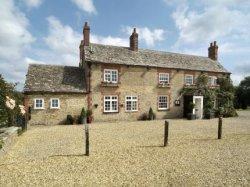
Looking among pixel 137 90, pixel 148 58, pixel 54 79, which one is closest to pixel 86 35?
pixel 54 79

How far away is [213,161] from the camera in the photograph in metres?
9.78

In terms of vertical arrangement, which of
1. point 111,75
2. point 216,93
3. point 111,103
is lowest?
point 111,103

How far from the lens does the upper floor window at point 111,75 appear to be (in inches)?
996

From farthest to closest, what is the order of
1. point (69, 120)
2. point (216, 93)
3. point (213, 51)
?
point (213, 51), point (216, 93), point (69, 120)

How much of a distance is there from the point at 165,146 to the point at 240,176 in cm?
463

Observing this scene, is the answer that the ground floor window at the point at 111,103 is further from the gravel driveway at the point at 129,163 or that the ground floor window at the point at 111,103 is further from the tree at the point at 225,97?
the tree at the point at 225,97

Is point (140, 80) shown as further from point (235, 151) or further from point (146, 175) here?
point (146, 175)

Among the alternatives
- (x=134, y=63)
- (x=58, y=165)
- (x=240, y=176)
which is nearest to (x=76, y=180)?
(x=58, y=165)

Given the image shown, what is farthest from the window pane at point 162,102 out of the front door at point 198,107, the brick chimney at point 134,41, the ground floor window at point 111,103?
the brick chimney at point 134,41

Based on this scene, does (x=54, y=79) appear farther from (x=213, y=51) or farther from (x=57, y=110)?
(x=213, y=51)

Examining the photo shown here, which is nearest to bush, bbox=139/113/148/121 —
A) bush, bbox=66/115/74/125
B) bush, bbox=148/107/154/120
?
bush, bbox=148/107/154/120

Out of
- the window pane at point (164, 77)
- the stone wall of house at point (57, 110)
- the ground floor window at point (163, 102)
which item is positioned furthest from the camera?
the window pane at point (164, 77)

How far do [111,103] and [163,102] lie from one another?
19.9 feet

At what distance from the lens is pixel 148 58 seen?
28641mm
